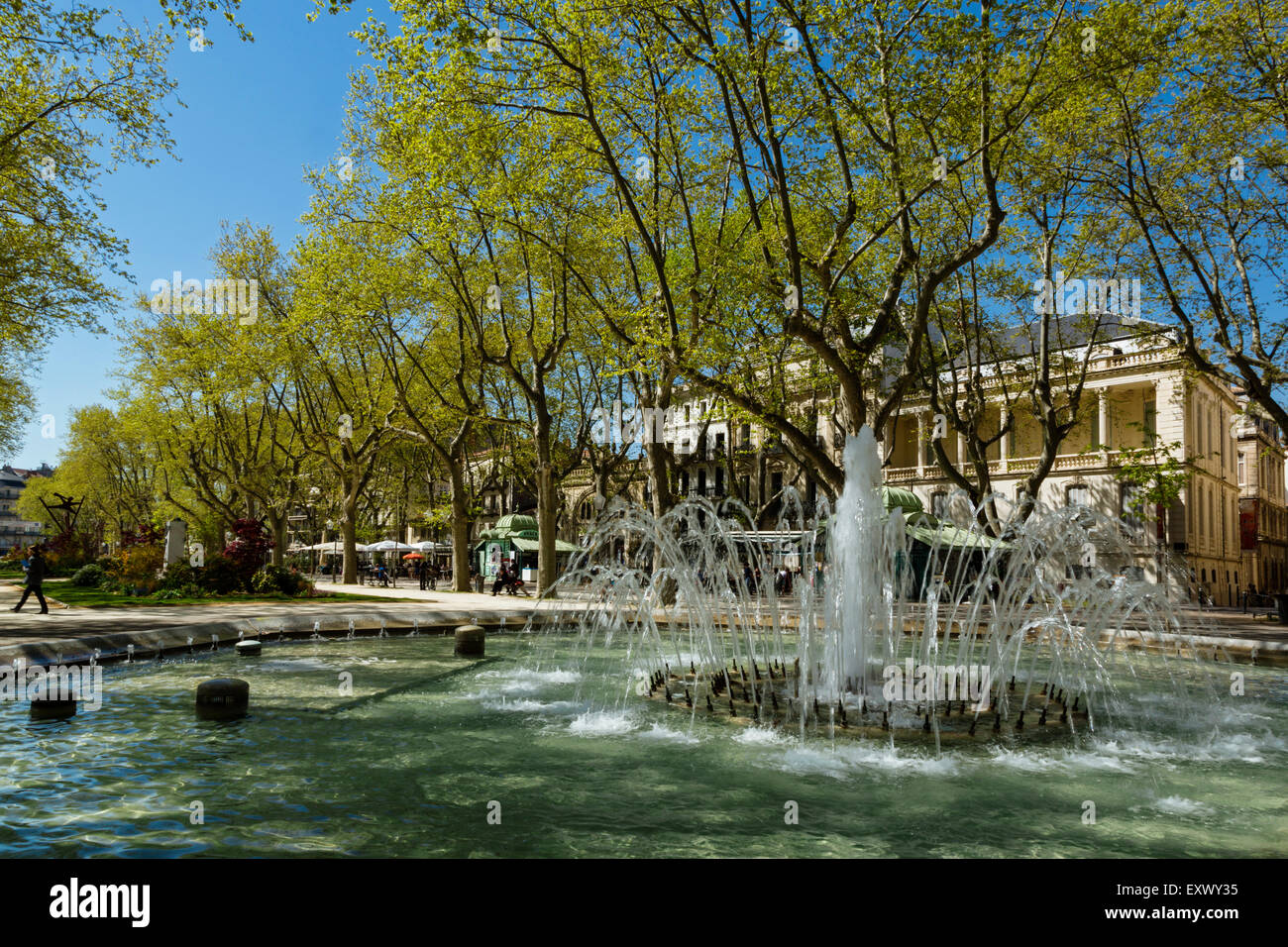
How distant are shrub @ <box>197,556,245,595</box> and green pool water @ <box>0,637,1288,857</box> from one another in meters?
15.5

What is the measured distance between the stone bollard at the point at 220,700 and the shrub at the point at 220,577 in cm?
1717

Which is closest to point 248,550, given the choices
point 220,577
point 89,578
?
point 220,577

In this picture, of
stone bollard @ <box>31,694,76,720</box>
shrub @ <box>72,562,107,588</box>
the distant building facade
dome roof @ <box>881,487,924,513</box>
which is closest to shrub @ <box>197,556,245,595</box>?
shrub @ <box>72,562,107,588</box>

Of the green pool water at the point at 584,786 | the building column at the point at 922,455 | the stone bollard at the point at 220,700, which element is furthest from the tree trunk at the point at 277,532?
the building column at the point at 922,455

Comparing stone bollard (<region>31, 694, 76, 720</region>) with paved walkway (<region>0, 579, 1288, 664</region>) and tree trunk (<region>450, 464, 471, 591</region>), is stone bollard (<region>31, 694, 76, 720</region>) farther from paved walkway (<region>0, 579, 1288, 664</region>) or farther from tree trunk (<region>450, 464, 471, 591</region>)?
tree trunk (<region>450, 464, 471, 591</region>)

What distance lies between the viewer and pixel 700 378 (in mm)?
15484

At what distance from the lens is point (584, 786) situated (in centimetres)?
604

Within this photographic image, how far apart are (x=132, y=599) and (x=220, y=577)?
8.73 ft

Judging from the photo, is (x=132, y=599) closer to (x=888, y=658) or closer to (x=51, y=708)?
(x=51, y=708)

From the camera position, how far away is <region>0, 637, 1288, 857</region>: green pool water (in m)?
4.86

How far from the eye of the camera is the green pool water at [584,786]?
4.86 m

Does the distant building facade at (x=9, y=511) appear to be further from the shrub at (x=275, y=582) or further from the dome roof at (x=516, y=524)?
the shrub at (x=275, y=582)

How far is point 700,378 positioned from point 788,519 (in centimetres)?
3242
